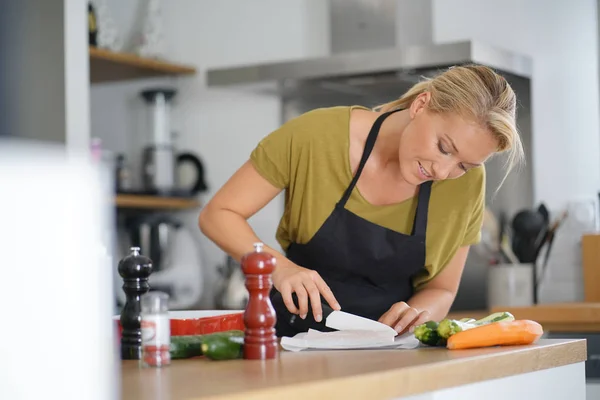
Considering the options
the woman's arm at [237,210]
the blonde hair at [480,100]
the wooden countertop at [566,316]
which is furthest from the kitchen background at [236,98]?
the blonde hair at [480,100]

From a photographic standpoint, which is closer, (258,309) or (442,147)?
(258,309)

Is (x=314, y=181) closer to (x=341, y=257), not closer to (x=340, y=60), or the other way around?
(x=341, y=257)

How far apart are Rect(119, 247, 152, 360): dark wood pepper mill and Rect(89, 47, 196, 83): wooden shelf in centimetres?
235

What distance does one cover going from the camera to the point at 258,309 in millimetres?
1225

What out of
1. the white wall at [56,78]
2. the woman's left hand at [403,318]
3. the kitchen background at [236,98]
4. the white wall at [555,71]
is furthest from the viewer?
the white wall at [555,71]

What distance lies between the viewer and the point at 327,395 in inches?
37.4

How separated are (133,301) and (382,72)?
1.98m

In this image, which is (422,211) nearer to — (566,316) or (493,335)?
(493,335)

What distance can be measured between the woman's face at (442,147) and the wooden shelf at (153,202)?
210cm

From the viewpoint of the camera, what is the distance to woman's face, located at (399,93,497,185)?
1.67 meters

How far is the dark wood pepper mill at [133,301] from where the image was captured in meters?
1.39

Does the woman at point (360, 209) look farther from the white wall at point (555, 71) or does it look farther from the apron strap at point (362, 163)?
the white wall at point (555, 71)

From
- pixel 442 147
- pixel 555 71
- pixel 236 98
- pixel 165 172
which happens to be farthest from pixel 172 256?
pixel 442 147

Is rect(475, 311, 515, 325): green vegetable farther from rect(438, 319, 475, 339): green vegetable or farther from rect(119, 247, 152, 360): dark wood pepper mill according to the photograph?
rect(119, 247, 152, 360): dark wood pepper mill
